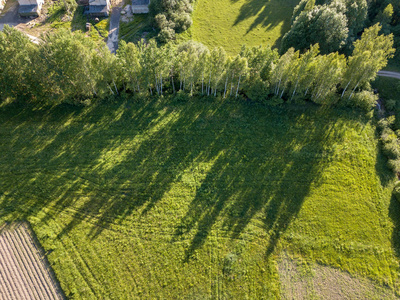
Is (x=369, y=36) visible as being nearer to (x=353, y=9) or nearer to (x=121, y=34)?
(x=353, y=9)

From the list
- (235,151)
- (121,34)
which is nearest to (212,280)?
(235,151)

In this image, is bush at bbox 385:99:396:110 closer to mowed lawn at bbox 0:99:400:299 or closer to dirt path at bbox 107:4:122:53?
mowed lawn at bbox 0:99:400:299

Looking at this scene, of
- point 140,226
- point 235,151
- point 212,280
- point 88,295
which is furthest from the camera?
point 235,151

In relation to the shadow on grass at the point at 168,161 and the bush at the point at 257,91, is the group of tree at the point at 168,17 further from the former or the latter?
the bush at the point at 257,91

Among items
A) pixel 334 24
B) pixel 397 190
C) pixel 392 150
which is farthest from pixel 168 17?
pixel 397 190

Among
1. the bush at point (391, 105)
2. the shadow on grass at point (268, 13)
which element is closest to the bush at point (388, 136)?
the bush at point (391, 105)

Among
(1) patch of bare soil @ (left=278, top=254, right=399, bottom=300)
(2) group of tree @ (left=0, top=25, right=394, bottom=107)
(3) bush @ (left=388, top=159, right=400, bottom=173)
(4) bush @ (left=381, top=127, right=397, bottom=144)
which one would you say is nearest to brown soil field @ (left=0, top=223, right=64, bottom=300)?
(2) group of tree @ (left=0, top=25, right=394, bottom=107)
